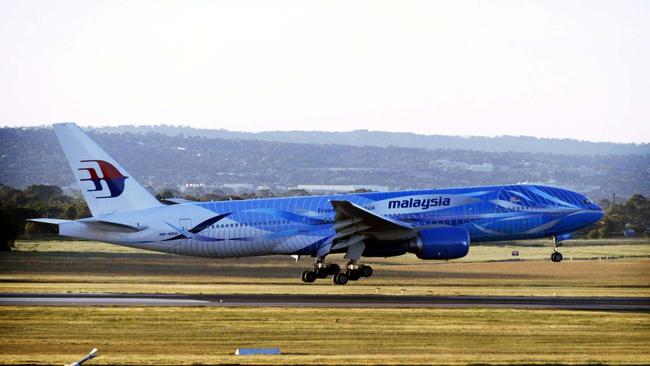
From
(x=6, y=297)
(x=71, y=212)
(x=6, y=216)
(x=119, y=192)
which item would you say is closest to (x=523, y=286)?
(x=119, y=192)

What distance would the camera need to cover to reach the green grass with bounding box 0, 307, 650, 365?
28.9 metres

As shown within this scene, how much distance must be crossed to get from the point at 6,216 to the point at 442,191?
109 feet

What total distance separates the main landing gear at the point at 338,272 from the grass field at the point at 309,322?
602mm

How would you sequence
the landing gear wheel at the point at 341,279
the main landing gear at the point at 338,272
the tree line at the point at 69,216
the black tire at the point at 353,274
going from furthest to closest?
the tree line at the point at 69,216 < the landing gear wheel at the point at 341,279 < the black tire at the point at 353,274 < the main landing gear at the point at 338,272

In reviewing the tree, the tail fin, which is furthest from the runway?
the tree

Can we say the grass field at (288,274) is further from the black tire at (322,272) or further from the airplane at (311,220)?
the airplane at (311,220)

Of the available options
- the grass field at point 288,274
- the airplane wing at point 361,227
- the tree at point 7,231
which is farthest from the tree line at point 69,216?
the airplane wing at point 361,227

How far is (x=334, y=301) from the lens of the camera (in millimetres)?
43562

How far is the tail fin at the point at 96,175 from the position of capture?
50125 millimetres

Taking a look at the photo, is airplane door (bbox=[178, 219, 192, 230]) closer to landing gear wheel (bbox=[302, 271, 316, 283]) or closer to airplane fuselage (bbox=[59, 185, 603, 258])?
airplane fuselage (bbox=[59, 185, 603, 258])

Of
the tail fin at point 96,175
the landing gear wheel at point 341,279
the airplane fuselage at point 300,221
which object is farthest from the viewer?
the landing gear wheel at point 341,279

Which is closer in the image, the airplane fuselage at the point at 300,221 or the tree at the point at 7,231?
the airplane fuselage at the point at 300,221

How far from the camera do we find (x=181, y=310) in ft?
131

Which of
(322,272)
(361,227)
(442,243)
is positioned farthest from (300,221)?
(442,243)
